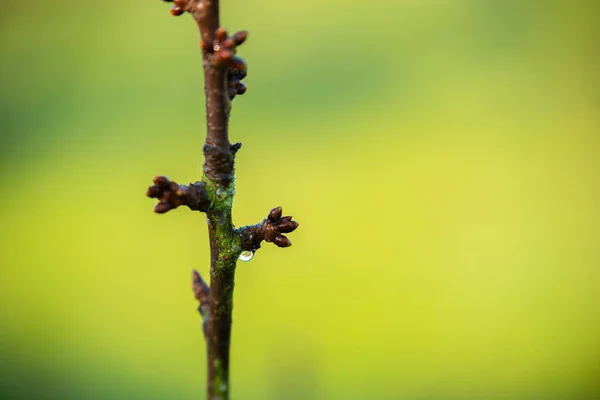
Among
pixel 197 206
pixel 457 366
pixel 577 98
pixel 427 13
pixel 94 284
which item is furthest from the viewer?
pixel 427 13

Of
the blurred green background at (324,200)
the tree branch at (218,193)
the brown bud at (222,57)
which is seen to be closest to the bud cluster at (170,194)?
the tree branch at (218,193)

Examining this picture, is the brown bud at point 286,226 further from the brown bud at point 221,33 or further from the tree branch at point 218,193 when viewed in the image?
the brown bud at point 221,33

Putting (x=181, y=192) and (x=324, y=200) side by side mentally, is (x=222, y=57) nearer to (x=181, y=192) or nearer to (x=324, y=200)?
(x=181, y=192)

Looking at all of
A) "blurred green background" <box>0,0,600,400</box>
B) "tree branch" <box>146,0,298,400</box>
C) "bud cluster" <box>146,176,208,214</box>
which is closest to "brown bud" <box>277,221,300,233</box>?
"tree branch" <box>146,0,298,400</box>

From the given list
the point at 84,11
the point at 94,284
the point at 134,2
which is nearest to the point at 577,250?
the point at 94,284

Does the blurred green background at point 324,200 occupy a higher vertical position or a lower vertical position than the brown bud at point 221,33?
higher

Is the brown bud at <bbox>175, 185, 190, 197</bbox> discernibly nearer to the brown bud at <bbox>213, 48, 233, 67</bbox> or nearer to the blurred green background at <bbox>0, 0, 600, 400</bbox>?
the brown bud at <bbox>213, 48, 233, 67</bbox>

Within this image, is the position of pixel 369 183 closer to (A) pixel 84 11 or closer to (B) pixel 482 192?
(B) pixel 482 192
